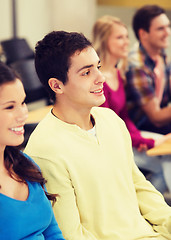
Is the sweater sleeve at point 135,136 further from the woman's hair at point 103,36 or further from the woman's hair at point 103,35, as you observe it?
the woman's hair at point 103,35

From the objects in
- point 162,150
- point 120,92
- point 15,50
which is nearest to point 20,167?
point 162,150

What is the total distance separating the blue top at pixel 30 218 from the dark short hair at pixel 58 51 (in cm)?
37

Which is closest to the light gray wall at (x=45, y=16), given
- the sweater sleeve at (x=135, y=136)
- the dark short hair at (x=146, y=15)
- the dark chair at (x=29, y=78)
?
the dark chair at (x=29, y=78)

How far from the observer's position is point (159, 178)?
2678 mm

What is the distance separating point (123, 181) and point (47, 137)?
29 cm

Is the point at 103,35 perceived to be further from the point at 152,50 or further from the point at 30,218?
the point at 30,218

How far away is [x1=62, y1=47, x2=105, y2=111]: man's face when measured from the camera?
Result: 1.41 meters

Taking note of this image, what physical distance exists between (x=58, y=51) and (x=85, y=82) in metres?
0.13

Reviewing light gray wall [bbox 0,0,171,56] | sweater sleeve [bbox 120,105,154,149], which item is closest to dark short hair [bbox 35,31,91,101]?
sweater sleeve [bbox 120,105,154,149]

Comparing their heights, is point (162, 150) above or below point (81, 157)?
below

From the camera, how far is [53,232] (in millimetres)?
1250

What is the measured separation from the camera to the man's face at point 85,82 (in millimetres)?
1405

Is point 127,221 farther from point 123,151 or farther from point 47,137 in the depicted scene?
point 47,137

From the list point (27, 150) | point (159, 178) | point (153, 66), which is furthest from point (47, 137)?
point (153, 66)
